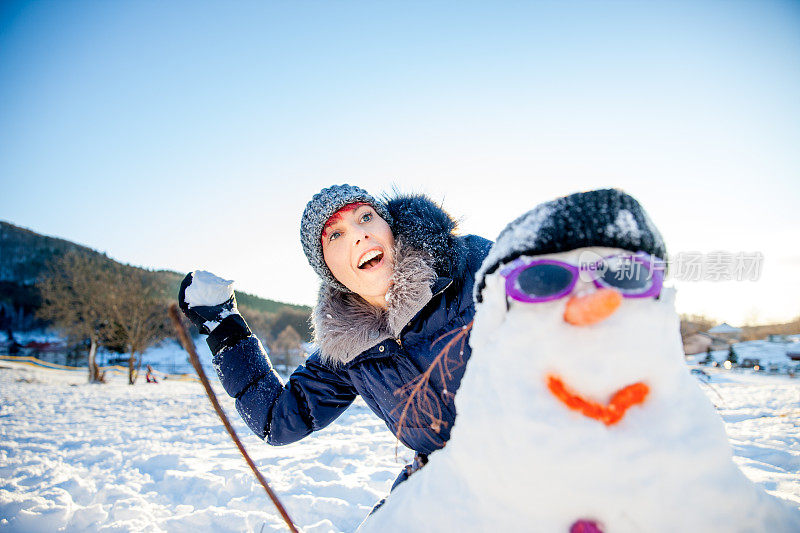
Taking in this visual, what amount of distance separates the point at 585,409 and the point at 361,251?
3.61ft

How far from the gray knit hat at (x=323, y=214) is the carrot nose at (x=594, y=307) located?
1216 millimetres

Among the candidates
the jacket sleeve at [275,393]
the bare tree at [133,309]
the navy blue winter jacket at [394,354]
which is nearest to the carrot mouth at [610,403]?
the navy blue winter jacket at [394,354]

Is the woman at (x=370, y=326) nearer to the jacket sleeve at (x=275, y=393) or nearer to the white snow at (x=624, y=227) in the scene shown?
the jacket sleeve at (x=275, y=393)

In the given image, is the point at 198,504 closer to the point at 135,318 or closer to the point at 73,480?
the point at 73,480

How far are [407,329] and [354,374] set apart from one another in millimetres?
339

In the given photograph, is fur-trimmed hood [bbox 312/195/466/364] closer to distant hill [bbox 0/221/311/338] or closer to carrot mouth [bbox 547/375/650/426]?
carrot mouth [bbox 547/375/650/426]

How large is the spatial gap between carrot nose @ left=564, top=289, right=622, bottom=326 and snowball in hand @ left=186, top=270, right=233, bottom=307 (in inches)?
56.6

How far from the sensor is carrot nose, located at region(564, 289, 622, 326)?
61 centimetres

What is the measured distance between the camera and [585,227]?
67cm

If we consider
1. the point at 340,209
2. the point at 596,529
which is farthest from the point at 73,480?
the point at 596,529

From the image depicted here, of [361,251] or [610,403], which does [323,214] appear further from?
[610,403]

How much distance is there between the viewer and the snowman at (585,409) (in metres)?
0.56

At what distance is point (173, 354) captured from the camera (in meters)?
33.2

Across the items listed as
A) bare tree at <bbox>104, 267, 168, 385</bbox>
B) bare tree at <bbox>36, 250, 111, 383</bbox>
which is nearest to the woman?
bare tree at <bbox>104, 267, 168, 385</bbox>
